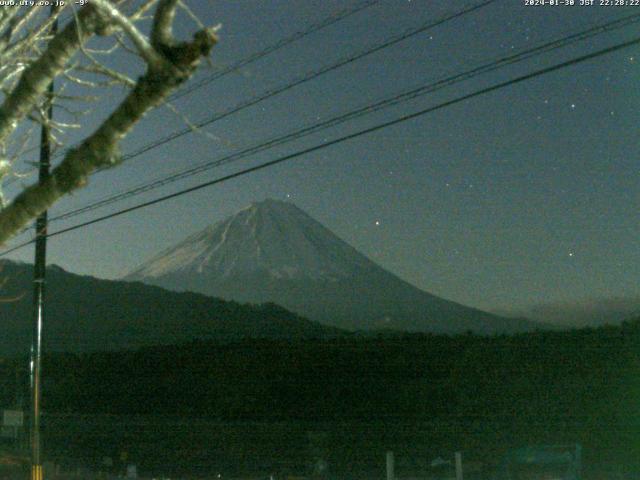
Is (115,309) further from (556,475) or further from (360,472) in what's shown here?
(556,475)

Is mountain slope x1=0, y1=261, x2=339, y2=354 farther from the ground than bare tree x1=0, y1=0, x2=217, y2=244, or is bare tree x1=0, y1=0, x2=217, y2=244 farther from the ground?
mountain slope x1=0, y1=261, x2=339, y2=354

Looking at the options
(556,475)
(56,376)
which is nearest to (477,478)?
(556,475)

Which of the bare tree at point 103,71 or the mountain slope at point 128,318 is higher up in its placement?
the mountain slope at point 128,318

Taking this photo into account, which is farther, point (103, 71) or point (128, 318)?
point (128, 318)

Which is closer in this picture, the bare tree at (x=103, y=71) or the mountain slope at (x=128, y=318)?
the bare tree at (x=103, y=71)

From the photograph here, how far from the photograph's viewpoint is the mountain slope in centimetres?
8388

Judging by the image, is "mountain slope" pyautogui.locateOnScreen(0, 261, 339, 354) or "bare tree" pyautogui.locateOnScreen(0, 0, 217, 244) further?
"mountain slope" pyautogui.locateOnScreen(0, 261, 339, 354)

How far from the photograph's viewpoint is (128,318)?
91438 millimetres

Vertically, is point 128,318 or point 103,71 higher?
point 128,318

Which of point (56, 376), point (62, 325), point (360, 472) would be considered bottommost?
point (360, 472)

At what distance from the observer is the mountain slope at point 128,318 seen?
83875 mm

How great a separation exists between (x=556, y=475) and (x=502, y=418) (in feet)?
65.2

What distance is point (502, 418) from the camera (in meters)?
37.1

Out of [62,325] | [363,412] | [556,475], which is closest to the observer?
[556,475]
